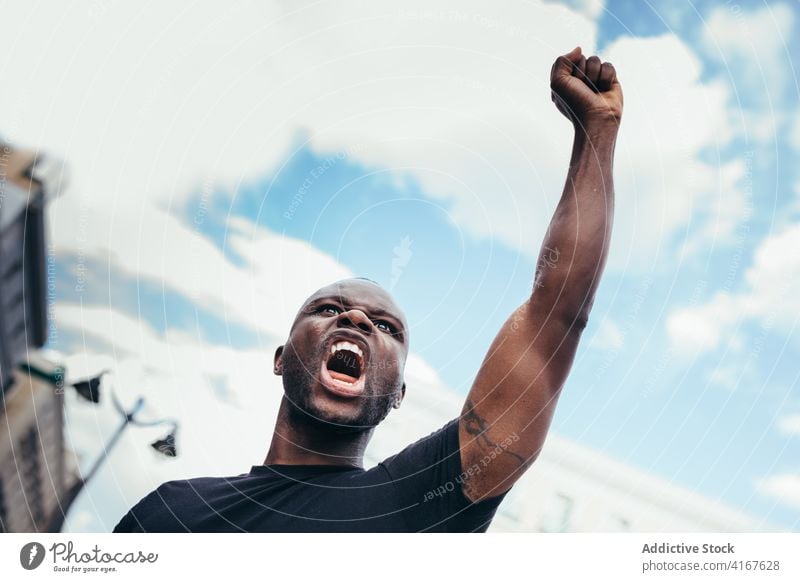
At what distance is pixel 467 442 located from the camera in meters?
2.54

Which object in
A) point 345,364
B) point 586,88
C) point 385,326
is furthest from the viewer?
point 385,326

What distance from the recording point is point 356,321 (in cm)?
294

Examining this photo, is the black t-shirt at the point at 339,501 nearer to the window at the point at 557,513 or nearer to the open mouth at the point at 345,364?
the open mouth at the point at 345,364

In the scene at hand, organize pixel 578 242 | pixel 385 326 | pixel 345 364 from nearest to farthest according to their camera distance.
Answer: pixel 578 242 < pixel 345 364 < pixel 385 326

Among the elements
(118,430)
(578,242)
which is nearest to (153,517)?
(118,430)

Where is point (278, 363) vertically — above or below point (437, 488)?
above

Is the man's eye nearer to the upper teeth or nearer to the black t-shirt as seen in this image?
the upper teeth

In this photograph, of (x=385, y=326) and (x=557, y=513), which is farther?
(x=557, y=513)

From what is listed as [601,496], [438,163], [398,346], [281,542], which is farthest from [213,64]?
[601,496]

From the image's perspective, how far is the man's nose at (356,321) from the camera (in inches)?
116

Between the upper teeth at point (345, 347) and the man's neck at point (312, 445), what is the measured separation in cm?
29

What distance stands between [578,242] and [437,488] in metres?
1.01

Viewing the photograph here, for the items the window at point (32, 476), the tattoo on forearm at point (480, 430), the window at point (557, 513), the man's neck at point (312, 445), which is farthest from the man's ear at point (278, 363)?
the window at point (557, 513)

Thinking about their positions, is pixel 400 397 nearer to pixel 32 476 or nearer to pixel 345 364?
pixel 345 364
